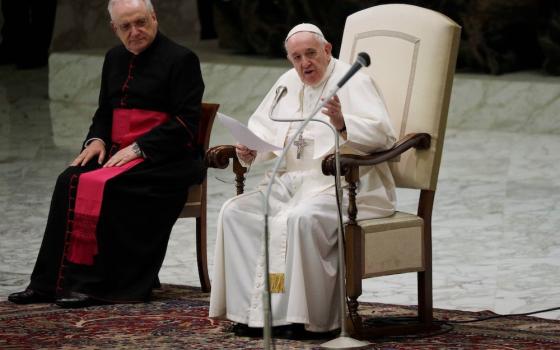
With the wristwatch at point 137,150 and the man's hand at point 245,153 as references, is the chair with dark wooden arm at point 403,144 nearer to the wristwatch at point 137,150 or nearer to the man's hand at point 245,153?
the man's hand at point 245,153

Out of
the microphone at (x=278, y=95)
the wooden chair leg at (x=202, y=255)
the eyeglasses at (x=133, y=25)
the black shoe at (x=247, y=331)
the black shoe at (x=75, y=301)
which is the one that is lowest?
the black shoe at (x=247, y=331)

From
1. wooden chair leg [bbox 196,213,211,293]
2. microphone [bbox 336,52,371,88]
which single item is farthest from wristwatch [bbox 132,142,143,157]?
microphone [bbox 336,52,371,88]

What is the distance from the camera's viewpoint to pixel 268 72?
1277 centimetres

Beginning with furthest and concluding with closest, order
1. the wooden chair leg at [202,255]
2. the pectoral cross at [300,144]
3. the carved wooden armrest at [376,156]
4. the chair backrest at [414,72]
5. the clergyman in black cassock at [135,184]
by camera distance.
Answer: the wooden chair leg at [202,255] → the clergyman in black cassock at [135,184] → the pectoral cross at [300,144] → the chair backrest at [414,72] → the carved wooden armrest at [376,156]

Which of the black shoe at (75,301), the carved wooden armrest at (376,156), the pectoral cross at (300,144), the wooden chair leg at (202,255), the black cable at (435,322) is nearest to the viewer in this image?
the carved wooden armrest at (376,156)

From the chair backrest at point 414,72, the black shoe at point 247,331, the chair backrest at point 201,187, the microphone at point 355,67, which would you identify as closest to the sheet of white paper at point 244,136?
the chair backrest at point 414,72

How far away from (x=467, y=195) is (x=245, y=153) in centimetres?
331

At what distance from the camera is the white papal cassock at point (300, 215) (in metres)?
5.48

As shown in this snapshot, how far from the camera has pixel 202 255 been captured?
6.68 metres

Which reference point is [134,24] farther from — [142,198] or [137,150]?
[142,198]

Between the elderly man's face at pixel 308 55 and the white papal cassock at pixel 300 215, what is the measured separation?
137 mm

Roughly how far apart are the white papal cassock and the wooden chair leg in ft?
2.74

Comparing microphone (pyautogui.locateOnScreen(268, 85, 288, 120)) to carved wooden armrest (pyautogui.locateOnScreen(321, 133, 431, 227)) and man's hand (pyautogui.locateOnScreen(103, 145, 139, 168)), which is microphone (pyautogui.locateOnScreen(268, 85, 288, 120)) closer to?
carved wooden armrest (pyautogui.locateOnScreen(321, 133, 431, 227))

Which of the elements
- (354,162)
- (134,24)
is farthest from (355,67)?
(134,24)
